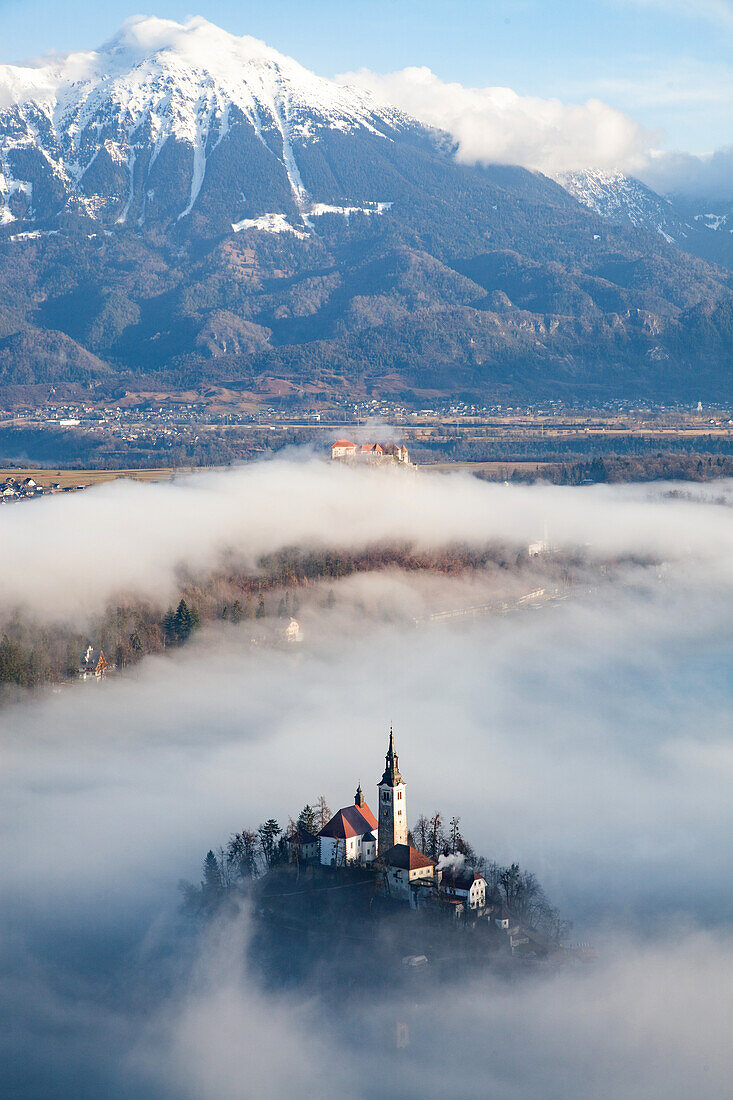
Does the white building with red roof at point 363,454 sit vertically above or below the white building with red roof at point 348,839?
above

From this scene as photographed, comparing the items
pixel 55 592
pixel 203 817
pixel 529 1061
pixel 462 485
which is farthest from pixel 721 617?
pixel 529 1061

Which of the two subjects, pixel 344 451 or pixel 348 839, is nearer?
pixel 348 839

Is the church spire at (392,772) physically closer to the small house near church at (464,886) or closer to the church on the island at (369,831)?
the church on the island at (369,831)

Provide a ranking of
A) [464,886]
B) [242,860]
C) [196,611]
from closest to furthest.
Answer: [464,886], [242,860], [196,611]

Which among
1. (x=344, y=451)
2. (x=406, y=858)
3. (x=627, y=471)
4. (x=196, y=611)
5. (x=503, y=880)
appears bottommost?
(x=503, y=880)

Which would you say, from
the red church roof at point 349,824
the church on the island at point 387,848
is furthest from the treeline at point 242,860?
the red church roof at point 349,824

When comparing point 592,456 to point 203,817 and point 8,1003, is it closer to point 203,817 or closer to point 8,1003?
point 203,817

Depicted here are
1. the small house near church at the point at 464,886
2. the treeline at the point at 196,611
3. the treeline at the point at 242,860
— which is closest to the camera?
the small house near church at the point at 464,886

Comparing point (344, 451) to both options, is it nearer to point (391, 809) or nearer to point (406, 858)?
point (391, 809)

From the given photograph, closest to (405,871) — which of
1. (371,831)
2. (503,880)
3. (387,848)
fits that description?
(387,848)
